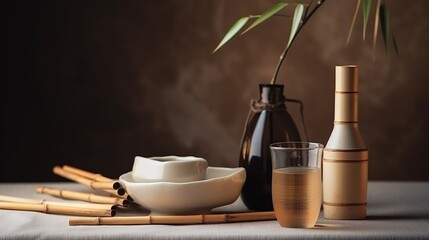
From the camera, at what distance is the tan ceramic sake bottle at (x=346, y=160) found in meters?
1.31

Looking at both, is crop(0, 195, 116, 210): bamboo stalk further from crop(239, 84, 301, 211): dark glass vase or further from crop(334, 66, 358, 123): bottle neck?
crop(334, 66, 358, 123): bottle neck

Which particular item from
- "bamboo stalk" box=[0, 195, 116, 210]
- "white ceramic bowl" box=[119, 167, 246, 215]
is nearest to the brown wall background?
"bamboo stalk" box=[0, 195, 116, 210]

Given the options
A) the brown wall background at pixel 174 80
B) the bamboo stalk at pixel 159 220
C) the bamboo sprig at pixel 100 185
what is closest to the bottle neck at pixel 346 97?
the bamboo stalk at pixel 159 220

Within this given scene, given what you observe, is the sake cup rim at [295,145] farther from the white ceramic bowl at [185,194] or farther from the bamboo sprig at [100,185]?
the bamboo sprig at [100,185]

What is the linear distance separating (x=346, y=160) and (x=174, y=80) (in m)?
0.84

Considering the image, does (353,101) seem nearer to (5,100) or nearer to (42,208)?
(42,208)

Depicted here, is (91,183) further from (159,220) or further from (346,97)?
(346,97)

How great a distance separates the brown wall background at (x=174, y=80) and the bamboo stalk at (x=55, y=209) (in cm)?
68

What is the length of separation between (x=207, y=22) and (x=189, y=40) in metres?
0.07

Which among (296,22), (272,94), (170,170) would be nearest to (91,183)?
(170,170)

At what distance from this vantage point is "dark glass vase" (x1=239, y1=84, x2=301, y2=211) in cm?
138

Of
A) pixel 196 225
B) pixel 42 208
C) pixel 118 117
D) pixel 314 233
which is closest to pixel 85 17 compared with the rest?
pixel 118 117

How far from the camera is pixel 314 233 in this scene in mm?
1188

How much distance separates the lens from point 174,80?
2.06 metres
